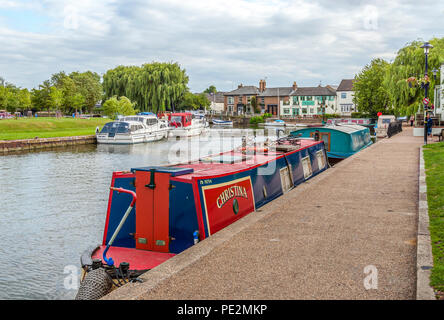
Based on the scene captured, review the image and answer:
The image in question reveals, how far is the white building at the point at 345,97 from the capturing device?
99938mm

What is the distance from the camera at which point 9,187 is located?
64.3 ft

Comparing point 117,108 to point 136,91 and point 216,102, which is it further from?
point 216,102

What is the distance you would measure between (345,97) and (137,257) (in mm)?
98753

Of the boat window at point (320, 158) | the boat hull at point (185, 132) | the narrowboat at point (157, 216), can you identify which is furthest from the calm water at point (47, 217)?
the boat hull at point (185, 132)

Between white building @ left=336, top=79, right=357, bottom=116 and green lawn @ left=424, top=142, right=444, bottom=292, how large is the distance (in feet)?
285

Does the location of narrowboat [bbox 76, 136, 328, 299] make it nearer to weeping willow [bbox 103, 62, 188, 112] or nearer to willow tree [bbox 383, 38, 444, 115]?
willow tree [bbox 383, 38, 444, 115]

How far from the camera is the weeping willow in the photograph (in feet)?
216

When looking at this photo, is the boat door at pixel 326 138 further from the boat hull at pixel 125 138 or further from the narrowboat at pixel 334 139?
the boat hull at pixel 125 138

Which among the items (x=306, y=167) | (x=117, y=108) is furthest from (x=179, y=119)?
(x=306, y=167)

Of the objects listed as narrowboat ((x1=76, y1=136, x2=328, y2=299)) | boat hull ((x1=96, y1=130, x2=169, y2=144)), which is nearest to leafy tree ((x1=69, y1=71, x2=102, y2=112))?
boat hull ((x1=96, y1=130, x2=169, y2=144))

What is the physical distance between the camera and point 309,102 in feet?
344

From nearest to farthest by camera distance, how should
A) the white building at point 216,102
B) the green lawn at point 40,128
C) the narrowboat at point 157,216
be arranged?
the narrowboat at point 157,216 < the green lawn at point 40,128 < the white building at point 216,102

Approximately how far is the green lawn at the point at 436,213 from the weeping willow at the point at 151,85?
5250cm
